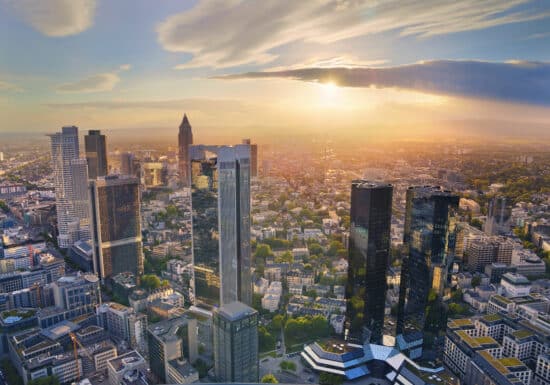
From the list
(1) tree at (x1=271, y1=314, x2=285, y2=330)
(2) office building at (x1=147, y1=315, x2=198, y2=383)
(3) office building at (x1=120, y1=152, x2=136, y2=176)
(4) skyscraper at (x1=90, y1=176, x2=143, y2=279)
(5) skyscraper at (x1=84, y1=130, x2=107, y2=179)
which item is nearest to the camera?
(2) office building at (x1=147, y1=315, x2=198, y2=383)

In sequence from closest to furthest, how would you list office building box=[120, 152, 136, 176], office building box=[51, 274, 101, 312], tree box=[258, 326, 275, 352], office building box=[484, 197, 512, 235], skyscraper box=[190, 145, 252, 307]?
tree box=[258, 326, 275, 352] → skyscraper box=[190, 145, 252, 307] → office building box=[51, 274, 101, 312] → office building box=[484, 197, 512, 235] → office building box=[120, 152, 136, 176]

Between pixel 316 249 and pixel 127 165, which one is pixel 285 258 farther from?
pixel 127 165

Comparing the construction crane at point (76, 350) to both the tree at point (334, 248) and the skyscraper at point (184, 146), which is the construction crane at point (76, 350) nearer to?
Answer: the skyscraper at point (184, 146)

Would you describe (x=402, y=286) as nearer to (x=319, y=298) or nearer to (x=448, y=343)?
(x=448, y=343)

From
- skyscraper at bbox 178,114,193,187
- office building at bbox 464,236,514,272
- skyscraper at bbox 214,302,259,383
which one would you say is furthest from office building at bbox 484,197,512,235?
skyscraper at bbox 178,114,193,187

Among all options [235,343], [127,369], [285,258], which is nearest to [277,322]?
[235,343]

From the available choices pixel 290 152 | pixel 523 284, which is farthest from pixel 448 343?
pixel 290 152

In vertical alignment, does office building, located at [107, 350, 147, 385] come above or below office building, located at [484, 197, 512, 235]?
below

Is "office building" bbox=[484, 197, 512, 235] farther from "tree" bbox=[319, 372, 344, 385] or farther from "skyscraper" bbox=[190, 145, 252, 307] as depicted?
"skyscraper" bbox=[190, 145, 252, 307]
